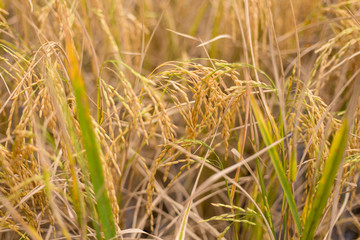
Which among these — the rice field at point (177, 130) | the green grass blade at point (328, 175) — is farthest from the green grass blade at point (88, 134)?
the green grass blade at point (328, 175)

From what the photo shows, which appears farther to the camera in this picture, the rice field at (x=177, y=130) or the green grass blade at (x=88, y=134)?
the rice field at (x=177, y=130)

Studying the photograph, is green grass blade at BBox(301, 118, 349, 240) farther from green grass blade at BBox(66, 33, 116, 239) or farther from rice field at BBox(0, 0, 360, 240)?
green grass blade at BBox(66, 33, 116, 239)

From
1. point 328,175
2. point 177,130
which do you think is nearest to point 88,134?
point 328,175

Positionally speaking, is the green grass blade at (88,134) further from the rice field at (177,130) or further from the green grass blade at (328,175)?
the green grass blade at (328,175)

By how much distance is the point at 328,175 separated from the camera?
2.23 ft

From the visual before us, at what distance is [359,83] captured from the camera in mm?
656

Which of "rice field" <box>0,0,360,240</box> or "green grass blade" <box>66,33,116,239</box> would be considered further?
"rice field" <box>0,0,360,240</box>

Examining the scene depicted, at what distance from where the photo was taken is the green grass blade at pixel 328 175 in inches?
25.5

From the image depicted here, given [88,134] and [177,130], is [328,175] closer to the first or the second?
[88,134]

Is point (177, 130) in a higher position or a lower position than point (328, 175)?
lower

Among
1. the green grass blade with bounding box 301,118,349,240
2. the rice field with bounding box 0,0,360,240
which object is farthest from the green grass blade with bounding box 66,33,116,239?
the green grass blade with bounding box 301,118,349,240

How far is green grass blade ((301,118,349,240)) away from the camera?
2.12ft

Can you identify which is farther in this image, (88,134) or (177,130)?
(177,130)

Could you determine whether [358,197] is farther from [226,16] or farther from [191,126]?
[226,16]
